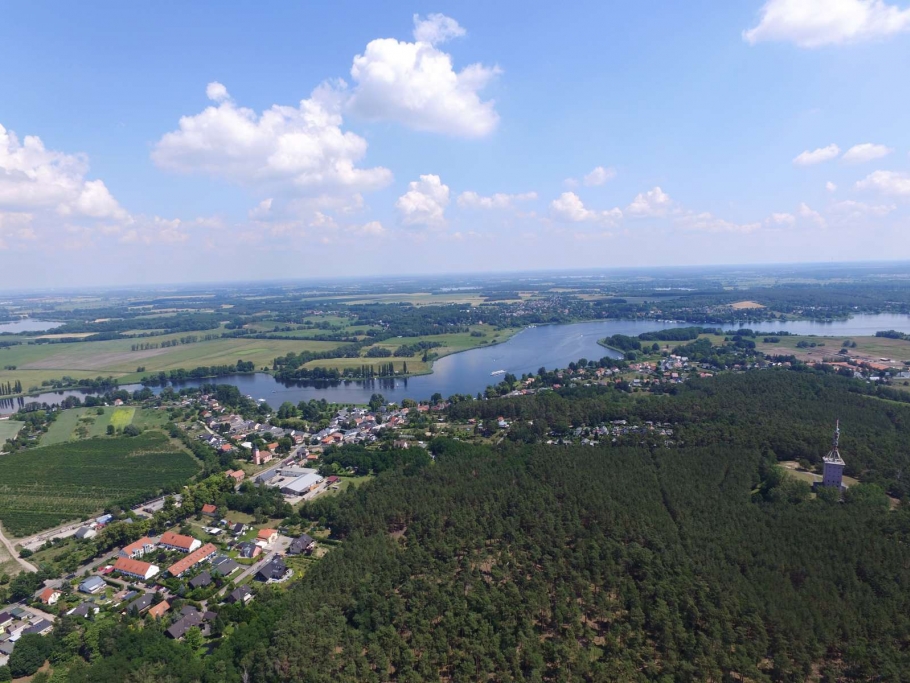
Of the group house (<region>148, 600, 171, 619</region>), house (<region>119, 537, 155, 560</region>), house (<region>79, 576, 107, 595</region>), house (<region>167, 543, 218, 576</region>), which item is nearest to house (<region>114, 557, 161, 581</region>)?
house (<region>119, 537, 155, 560</region>)

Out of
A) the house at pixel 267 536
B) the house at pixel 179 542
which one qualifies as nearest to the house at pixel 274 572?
the house at pixel 267 536

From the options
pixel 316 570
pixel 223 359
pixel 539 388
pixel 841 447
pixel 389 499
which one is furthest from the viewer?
pixel 223 359

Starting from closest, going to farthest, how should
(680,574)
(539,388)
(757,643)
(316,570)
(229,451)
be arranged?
(757,643) < (680,574) < (316,570) < (229,451) < (539,388)

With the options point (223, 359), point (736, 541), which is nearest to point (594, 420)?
point (736, 541)

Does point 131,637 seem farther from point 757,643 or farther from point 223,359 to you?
point 223,359

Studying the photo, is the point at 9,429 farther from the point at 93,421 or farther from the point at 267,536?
the point at 267,536

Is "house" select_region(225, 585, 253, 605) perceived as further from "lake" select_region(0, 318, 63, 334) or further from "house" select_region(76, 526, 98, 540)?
"lake" select_region(0, 318, 63, 334)

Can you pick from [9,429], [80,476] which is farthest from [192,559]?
[9,429]

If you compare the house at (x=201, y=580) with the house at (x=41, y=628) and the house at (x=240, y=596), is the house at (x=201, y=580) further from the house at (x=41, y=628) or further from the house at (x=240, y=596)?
the house at (x=41, y=628)
